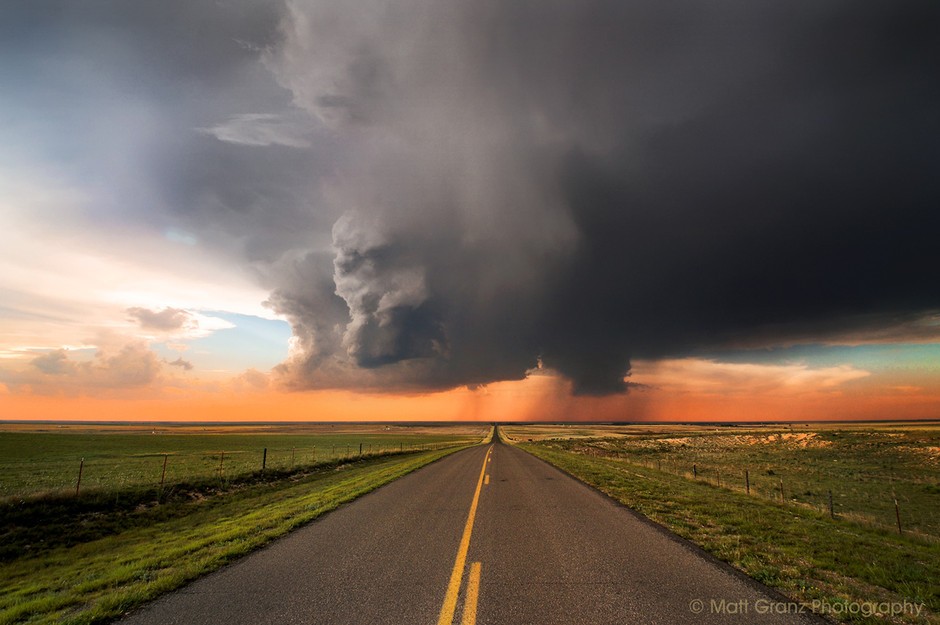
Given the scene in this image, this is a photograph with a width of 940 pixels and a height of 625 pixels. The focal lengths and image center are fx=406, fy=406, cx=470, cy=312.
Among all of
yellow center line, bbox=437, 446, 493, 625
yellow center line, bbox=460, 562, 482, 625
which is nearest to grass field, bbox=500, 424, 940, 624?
yellow center line, bbox=460, 562, 482, 625

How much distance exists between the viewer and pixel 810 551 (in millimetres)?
8164

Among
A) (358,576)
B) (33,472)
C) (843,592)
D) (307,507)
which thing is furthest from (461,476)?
(33,472)

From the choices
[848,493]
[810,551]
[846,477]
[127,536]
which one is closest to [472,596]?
[810,551]

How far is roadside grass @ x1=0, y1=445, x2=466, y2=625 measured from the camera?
6.36 meters

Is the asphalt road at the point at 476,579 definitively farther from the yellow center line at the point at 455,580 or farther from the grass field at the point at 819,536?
the grass field at the point at 819,536

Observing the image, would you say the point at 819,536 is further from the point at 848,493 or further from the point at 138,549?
the point at 848,493

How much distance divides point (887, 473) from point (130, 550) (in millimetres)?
47229

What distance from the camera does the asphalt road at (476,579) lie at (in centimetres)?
521

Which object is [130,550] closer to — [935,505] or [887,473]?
[935,505]

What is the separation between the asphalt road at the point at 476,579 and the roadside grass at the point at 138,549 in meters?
0.70

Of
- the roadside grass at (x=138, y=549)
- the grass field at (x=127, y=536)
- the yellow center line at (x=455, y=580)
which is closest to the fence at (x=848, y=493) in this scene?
the yellow center line at (x=455, y=580)

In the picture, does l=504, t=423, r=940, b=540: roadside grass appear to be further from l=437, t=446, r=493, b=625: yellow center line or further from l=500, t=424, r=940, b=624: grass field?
l=437, t=446, r=493, b=625: yellow center line

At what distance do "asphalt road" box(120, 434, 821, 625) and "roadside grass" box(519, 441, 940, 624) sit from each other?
2.26 ft

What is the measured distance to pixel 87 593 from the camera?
679cm
